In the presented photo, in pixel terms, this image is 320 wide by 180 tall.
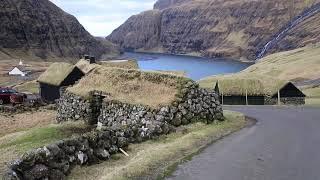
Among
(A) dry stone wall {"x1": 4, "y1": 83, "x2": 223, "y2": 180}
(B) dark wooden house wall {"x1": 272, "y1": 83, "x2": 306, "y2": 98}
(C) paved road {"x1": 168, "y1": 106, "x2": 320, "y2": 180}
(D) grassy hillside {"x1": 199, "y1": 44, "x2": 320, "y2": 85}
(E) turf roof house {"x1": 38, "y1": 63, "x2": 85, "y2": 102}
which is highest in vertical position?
(D) grassy hillside {"x1": 199, "y1": 44, "x2": 320, "y2": 85}

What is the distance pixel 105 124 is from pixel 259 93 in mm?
37469

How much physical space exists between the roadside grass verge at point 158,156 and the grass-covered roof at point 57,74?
36.0 m

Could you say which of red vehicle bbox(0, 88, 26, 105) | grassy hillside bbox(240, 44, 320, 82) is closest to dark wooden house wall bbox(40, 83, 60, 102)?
red vehicle bbox(0, 88, 26, 105)

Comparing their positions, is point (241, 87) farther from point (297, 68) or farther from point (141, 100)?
point (297, 68)

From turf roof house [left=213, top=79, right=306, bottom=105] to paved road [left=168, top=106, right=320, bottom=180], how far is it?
33894mm

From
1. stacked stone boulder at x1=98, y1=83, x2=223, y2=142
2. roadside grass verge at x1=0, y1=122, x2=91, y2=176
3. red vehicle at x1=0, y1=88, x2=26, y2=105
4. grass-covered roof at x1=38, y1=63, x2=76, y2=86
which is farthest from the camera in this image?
grass-covered roof at x1=38, y1=63, x2=76, y2=86

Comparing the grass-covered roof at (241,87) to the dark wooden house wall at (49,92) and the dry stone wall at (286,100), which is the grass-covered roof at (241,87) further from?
the dark wooden house wall at (49,92)

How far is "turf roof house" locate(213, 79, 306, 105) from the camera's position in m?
70.1

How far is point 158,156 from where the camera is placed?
23.5 m

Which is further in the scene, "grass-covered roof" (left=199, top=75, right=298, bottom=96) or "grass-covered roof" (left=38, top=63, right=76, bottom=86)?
"grass-covered roof" (left=199, top=75, right=298, bottom=96)

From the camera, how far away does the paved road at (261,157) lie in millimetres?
21688

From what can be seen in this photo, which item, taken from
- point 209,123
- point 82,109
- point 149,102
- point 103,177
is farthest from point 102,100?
point 103,177

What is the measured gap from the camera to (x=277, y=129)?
116ft

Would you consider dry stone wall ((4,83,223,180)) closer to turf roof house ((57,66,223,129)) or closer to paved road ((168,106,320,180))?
turf roof house ((57,66,223,129))
